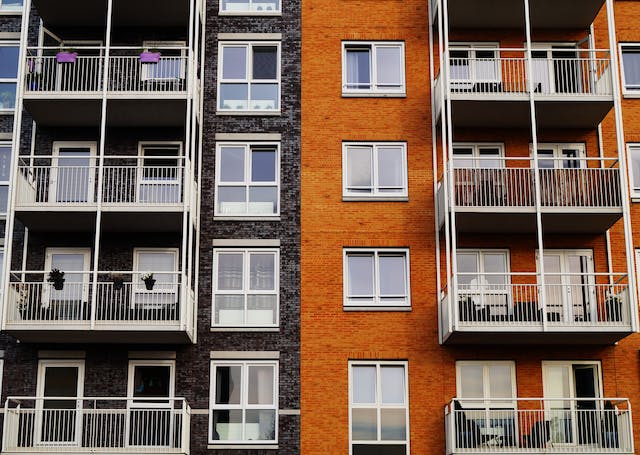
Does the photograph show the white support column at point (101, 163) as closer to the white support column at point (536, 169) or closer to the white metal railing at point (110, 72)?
the white metal railing at point (110, 72)

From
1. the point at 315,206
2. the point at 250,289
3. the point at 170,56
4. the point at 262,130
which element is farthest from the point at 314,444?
the point at 170,56

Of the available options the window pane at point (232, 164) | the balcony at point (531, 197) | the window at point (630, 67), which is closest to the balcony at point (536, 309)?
the balcony at point (531, 197)

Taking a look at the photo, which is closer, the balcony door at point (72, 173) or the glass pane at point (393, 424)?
the glass pane at point (393, 424)

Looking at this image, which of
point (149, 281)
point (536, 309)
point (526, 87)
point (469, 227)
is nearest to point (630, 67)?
point (526, 87)

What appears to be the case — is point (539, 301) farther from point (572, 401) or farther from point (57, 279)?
point (57, 279)

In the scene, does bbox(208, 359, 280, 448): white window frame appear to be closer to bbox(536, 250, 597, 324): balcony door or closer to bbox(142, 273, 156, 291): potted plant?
bbox(142, 273, 156, 291): potted plant

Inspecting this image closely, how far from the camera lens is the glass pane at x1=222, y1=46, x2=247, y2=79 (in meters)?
25.5

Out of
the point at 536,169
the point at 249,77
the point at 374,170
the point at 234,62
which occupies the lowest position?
the point at 536,169

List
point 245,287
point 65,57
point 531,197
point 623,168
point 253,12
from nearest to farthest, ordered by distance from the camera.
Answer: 1. point 531,197
2. point 623,168
3. point 245,287
4. point 65,57
5. point 253,12

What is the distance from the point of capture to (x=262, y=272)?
2395 centimetres

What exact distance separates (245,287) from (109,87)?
5574mm

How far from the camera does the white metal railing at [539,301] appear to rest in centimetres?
2214

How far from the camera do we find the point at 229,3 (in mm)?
26141

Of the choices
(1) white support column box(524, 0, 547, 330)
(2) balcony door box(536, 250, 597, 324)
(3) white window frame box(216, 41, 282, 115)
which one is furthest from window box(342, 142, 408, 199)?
(2) balcony door box(536, 250, 597, 324)
